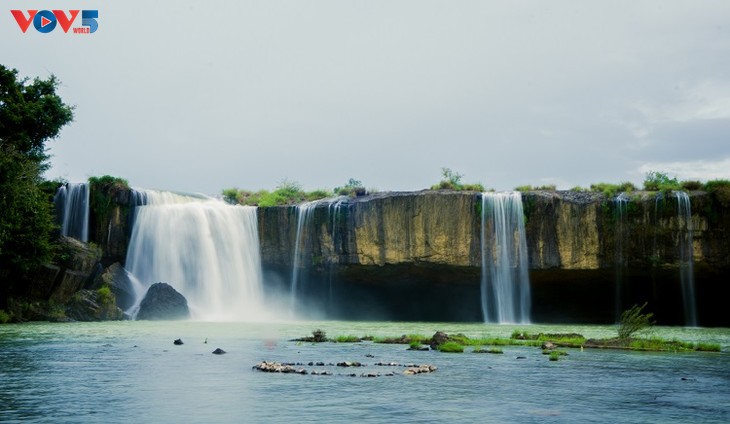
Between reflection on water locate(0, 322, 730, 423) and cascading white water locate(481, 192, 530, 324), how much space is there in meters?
25.7

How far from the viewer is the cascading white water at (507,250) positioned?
164 feet

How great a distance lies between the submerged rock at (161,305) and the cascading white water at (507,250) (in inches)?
740

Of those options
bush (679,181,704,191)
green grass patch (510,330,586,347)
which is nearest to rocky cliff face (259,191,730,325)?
bush (679,181,704,191)

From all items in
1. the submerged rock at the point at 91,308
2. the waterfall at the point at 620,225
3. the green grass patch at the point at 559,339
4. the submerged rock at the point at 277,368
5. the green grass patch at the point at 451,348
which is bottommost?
the green grass patch at the point at 559,339

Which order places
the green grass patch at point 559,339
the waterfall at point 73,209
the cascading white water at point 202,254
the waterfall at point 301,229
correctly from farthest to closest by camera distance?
the waterfall at point 301,229, the cascading white water at point 202,254, the waterfall at point 73,209, the green grass patch at point 559,339

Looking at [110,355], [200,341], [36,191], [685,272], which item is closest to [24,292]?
[36,191]

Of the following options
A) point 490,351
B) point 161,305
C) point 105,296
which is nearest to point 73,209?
point 105,296

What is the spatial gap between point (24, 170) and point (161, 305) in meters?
12.0

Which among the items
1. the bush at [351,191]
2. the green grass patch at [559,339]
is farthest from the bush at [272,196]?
the green grass patch at [559,339]

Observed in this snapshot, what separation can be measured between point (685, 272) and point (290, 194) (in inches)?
1111

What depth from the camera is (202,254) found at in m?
55.0

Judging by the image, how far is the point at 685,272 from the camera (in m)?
48.5

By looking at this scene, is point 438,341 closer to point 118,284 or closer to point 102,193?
point 118,284

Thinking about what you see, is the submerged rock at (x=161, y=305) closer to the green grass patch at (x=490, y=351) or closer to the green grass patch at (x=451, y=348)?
the green grass patch at (x=451, y=348)
